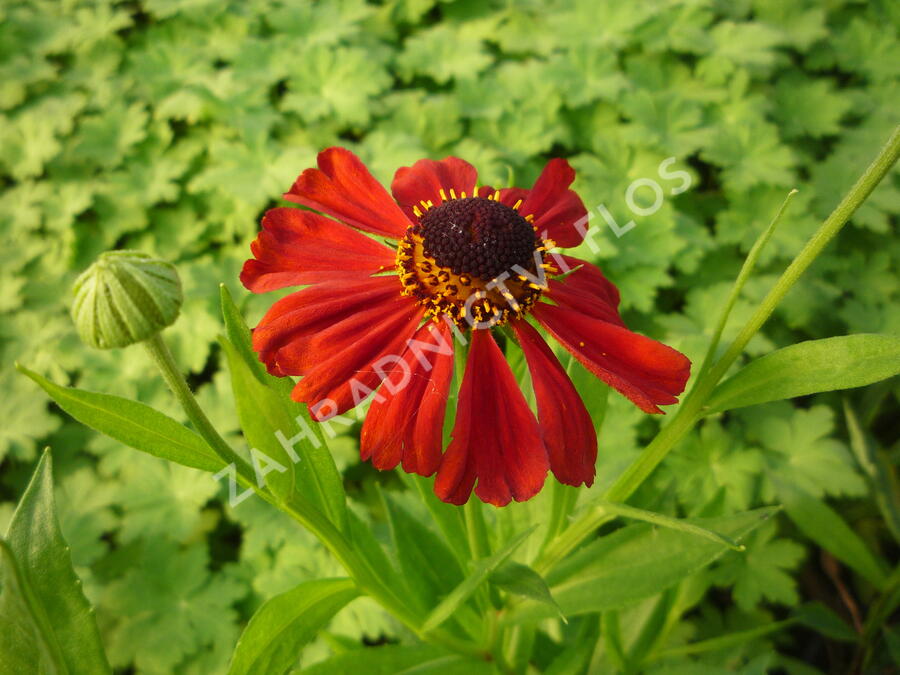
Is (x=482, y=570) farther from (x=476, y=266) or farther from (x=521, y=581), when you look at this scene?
(x=476, y=266)

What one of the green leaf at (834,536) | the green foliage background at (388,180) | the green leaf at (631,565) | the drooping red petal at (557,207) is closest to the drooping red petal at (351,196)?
the drooping red petal at (557,207)

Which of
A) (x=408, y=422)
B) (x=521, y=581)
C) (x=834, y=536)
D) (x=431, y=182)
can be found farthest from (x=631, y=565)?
(x=834, y=536)

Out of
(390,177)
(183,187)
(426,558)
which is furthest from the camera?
(183,187)

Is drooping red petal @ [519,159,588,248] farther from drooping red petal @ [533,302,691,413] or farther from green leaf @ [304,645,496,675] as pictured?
green leaf @ [304,645,496,675]

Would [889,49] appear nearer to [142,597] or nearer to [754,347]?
[754,347]

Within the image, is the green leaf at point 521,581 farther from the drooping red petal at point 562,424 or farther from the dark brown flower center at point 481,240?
the dark brown flower center at point 481,240

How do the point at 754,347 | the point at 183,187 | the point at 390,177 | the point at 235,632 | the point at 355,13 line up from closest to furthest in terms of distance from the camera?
1. the point at 235,632
2. the point at 754,347
3. the point at 390,177
4. the point at 183,187
5. the point at 355,13

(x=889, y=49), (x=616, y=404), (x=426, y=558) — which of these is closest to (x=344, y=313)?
(x=426, y=558)
